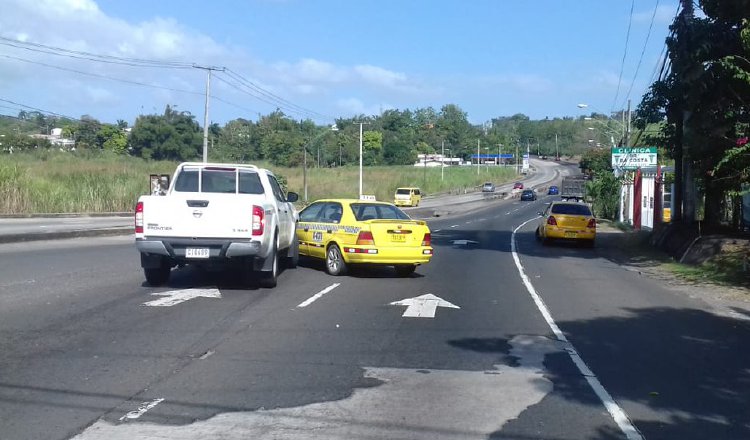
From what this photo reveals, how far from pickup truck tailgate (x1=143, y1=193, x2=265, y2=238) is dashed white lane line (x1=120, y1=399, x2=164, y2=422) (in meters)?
6.45

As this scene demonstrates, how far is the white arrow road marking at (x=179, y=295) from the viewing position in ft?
40.9

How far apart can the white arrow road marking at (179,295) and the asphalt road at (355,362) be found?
0.06 m

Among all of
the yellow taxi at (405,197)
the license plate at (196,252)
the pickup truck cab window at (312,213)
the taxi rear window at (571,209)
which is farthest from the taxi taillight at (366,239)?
the yellow taxi at (405,197)

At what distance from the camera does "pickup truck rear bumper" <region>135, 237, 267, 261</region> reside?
43.6 ft

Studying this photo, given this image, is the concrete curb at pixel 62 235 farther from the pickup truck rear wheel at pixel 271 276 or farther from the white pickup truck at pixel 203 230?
the pickup truck rear wheel at pixel 271 276

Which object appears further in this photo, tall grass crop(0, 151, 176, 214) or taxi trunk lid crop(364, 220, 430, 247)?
tall grass crop(0, 151, 176, 214)

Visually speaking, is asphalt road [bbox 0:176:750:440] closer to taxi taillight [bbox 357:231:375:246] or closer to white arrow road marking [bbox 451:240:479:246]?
taxi taillight [bbox 357:231:375:246]

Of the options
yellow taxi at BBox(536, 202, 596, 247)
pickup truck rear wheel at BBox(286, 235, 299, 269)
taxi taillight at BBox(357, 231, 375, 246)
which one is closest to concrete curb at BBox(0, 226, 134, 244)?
pickup truck rear wheel at BBox(286, 235, 299, 269)

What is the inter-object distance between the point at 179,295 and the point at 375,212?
513 cm

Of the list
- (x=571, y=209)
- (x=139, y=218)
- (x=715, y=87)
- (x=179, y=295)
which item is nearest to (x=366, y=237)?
(x=179, y=295)

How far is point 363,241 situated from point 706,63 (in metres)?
9.14

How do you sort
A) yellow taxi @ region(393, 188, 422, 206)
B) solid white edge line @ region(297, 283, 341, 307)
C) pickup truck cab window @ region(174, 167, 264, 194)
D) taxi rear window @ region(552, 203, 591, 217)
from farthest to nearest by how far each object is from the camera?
1. yellow taxi @ region(393, 188, 422, 206)
2. taxi rear window @ region(552, 203, 591, 217)
3. pickup truck cab window @ region(174, 167, 264, 194)
4. solid white edge line @ region(297, 283, 341, 307)

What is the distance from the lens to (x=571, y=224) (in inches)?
1139

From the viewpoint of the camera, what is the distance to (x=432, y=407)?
7062 mm
